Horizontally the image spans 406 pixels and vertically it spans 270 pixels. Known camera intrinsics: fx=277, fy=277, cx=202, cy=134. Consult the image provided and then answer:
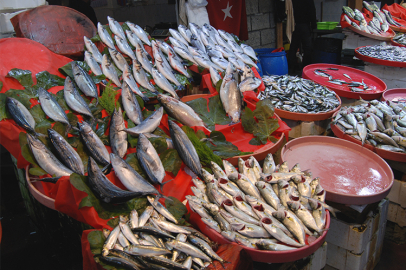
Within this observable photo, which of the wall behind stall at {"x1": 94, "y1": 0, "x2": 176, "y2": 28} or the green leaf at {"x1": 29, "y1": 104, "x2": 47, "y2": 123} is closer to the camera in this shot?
the green leaf at {"x1": 29, "y1": 104, "x2": 47, "y2": 123}

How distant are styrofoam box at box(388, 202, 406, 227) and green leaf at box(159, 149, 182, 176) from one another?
2.76 meters

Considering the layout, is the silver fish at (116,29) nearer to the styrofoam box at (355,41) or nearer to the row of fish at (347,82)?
the row of fish at (347,82)

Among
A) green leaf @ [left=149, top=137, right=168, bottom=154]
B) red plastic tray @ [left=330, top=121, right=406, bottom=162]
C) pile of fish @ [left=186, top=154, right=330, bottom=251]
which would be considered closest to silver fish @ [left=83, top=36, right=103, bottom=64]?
green leaf @ [left=149, top=137, right=168, bottom=154]

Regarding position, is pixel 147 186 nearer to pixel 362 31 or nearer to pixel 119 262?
pixel 119 262

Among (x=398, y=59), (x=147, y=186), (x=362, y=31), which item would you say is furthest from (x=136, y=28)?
(x=362, y=31)

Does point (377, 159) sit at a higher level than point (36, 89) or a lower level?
lower

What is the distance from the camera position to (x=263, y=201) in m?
2.12

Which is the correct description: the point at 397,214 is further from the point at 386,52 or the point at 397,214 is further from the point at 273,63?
the point at 386,52

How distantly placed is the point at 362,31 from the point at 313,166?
6.34 meters

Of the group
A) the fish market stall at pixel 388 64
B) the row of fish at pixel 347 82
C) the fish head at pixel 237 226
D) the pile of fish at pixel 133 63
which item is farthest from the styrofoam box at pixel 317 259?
the fish market stall at pixel 388 64

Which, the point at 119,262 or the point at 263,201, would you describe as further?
the point at 263,201

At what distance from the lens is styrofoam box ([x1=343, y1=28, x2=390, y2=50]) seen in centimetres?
760

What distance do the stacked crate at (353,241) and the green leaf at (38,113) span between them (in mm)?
3132

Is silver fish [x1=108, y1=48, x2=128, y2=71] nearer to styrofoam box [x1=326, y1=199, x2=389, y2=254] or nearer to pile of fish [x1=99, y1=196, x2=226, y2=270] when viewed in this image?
pile of fish [x1=99, y1=196, x2=226, y2=270]
